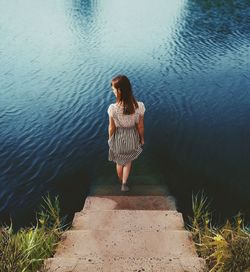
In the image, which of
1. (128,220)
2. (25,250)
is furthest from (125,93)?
(25,250)

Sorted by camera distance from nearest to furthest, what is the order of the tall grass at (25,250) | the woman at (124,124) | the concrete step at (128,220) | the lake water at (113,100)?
the tall grass at (25,250) → the concrete step at (128,220) → the woman at (124,124) → the lake water at (113,100)

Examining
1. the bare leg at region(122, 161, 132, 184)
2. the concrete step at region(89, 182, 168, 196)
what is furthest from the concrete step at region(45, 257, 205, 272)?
the concrete step at region(89, 182, 168, 196)

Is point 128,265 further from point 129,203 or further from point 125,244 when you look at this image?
point 129,203

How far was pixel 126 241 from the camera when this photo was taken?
14.1 feet

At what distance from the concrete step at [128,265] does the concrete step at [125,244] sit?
0.77 feet

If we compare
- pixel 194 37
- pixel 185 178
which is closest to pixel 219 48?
pixel 194 37

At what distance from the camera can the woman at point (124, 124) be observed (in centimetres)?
489

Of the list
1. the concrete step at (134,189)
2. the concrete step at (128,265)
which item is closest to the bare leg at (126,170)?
the concrete step at (134,189)

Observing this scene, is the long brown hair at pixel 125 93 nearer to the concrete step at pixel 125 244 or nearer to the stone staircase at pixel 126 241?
the stone staircase at pixel 126 241

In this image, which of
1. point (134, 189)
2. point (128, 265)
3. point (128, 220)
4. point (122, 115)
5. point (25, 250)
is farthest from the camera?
point (134, 189)

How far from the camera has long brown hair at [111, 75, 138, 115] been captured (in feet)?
15.6

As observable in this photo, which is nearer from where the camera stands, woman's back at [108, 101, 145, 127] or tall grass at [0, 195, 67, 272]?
tall grass at [0, 195, 67, 272]

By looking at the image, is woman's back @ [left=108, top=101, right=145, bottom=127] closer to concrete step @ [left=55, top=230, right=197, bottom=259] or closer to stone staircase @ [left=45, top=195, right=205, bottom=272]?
stone staircase @ [left=45, top=195, right=205, bottom=272]

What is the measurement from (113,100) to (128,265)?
30.9ft
